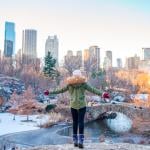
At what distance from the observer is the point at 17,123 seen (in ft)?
96.1

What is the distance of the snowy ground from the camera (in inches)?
1004

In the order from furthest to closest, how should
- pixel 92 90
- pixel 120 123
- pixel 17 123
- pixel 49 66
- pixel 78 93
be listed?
pixel 49 66 < pixel 120 123 < pixel 17 123 < pixel 78 93 < pixel 92 90

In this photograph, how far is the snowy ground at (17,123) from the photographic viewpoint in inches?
1004

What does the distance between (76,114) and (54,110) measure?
27.6 metres

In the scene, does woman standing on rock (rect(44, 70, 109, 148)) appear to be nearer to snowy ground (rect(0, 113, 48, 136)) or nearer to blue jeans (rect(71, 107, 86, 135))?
blue jeans (rect(71, 107, 86, 135))

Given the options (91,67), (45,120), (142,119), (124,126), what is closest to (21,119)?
(45,120)

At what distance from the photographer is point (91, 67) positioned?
8775 cm

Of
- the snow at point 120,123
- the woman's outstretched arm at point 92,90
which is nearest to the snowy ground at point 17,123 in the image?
the snow at point 120,123

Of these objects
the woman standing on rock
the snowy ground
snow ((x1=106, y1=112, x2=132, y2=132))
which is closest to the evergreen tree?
snow ((x1=106, y1=112, x2=132, y2=132))

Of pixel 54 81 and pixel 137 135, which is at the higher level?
pixel 54 81

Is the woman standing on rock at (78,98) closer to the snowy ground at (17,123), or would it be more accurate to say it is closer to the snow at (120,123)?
the snowy ground at (17,123)

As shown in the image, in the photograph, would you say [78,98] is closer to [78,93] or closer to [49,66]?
[78,93]

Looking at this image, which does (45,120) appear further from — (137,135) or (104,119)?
(104,119)

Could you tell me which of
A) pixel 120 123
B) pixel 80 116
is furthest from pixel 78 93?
pixel 120 123
